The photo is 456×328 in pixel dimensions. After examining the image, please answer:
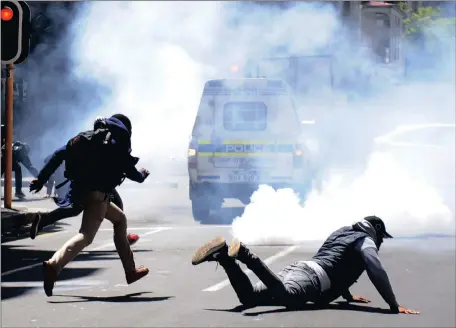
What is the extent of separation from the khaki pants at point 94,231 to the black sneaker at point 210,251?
0.25 m

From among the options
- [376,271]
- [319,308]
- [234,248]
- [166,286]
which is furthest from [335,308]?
[166,286]

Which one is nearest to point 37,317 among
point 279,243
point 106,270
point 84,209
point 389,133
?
point 106,270

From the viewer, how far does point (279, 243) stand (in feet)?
20.0

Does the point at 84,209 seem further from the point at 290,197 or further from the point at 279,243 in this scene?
the point at 279,243

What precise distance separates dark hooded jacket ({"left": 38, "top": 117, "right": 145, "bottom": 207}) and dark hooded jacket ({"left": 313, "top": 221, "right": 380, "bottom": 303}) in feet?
2.60

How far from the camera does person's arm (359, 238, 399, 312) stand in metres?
4.01

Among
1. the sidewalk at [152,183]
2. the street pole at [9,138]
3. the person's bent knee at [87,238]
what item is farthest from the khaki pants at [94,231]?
the street pole at [9,138]

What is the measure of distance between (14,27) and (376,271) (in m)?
1.70

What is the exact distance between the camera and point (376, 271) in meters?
4.09

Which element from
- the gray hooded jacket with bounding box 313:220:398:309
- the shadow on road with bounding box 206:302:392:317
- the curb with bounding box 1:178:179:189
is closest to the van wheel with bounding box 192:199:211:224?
the curb with bounding box 1:178:179:189

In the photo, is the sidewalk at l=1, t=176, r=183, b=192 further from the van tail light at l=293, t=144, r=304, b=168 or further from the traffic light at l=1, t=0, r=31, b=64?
the van tail light at l=293, t=144, r=304, b=168

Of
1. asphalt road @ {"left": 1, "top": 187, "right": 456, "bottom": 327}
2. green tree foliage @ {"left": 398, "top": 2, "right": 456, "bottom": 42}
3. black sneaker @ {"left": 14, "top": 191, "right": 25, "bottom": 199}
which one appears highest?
green tree foliage @ {"left": 398, "top": 2, "right": 456, "bottom": 42}

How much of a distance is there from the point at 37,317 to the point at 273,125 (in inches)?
129

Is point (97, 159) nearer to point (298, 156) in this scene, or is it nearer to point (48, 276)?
point (48, 276)
